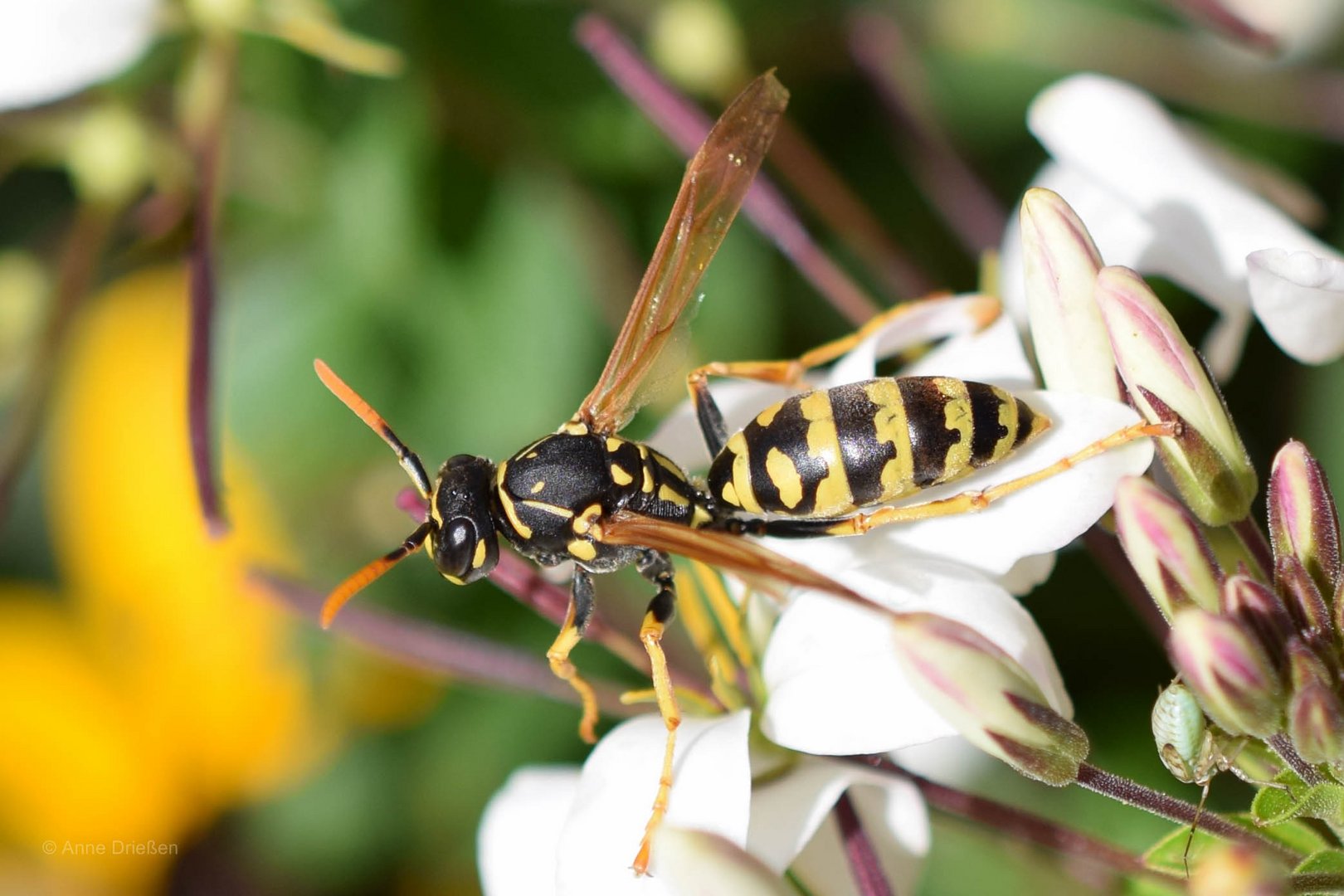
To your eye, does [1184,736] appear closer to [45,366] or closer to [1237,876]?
[1237,876]

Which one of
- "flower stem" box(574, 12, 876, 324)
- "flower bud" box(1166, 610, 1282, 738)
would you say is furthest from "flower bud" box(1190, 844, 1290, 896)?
"flower stem" box(574, 12, 876, 324)

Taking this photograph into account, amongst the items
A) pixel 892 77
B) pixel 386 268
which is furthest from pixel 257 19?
pixel 892 77

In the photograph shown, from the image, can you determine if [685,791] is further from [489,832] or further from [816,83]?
[816,83]

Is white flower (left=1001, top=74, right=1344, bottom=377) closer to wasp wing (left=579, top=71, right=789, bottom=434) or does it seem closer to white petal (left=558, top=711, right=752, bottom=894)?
wasp wing (left=579, top=71, right=789, bottom=434)

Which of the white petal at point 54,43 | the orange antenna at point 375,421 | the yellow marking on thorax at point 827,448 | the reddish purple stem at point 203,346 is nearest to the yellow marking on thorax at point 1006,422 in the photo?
the yellow marking on thorax at point 827,448

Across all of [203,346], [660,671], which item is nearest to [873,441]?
[660,671]

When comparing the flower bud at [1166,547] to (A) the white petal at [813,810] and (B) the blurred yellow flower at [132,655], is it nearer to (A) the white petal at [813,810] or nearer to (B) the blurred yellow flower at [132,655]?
(A) the white petal at [813,810]

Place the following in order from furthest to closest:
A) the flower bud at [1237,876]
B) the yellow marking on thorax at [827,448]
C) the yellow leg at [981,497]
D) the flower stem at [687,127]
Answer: the flower stem at [687,127]
the yellow marking on thorax at [827,448]
the yellow leg at [981,497]
the flower bud at [1237,876]
